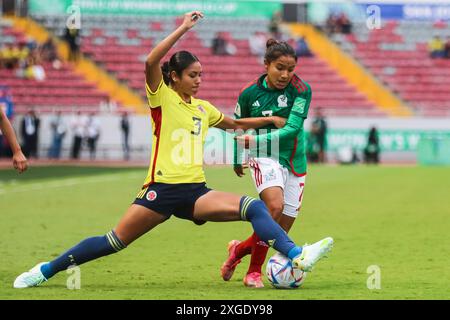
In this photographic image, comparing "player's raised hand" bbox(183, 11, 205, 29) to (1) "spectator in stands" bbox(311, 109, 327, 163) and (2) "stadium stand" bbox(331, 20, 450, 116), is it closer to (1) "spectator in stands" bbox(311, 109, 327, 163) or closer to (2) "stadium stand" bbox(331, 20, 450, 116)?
(1) "spectator in stands" bbox(311, 109, 327, 163)

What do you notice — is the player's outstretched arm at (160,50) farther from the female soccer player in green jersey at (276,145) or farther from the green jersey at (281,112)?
the green jersey at (281,112)

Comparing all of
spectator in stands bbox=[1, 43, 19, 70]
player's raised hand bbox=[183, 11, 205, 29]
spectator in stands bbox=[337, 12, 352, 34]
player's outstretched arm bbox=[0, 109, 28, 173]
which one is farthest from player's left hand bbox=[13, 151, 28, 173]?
spectator in stands bbox=[337, 12, 352, 34]

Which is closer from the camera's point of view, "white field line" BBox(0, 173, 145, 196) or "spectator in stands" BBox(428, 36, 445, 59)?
"white field line" BBox(0, 173, 145, 196)

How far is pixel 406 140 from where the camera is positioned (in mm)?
37219

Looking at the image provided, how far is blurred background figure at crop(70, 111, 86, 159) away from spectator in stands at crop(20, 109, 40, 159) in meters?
1.32

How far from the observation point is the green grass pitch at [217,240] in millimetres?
8328

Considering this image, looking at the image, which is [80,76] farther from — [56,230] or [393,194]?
[56,230]

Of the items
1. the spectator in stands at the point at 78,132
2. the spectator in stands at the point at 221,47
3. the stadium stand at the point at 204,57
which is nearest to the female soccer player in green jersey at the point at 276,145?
the spectator in stands at the point at 78,132

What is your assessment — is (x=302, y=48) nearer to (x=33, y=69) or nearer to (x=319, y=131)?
(x=319, y=131)

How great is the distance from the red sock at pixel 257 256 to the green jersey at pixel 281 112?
2.36 feet

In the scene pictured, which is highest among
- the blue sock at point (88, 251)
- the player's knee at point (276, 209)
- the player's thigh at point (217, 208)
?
the player's thigh at point (217, 208)

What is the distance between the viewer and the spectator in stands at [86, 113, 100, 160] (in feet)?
120

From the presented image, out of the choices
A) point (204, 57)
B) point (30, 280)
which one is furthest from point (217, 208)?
point (204, 57)
